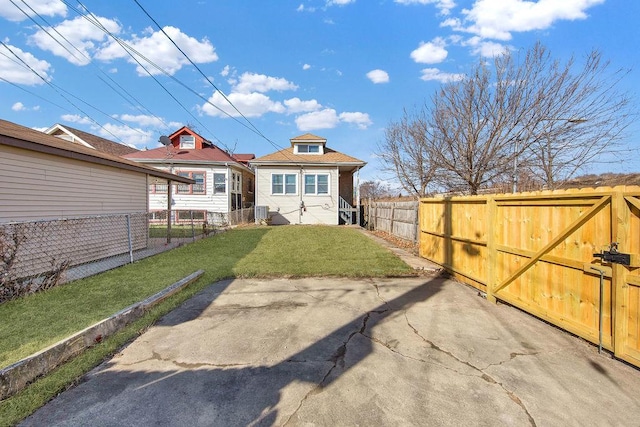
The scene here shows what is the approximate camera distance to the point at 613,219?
10.1 ft

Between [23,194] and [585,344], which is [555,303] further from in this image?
[23,194]

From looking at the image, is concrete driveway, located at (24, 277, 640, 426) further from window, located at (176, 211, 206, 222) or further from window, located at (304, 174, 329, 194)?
window, located at (176, 211, 206, 222)

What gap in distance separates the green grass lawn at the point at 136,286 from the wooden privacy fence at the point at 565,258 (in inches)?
78.9

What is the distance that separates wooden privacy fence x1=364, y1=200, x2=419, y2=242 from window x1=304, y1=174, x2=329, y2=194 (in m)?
3.24

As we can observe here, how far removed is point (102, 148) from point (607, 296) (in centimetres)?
2941

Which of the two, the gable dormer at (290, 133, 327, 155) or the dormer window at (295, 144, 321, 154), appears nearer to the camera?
the gable dormer at (290, 133, 327, 155)

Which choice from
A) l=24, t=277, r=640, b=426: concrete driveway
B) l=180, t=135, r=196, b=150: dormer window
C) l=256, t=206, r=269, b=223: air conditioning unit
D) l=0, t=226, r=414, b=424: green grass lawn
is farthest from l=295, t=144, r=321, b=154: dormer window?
l=24, t=277, r=640, b=426: concrete driveway

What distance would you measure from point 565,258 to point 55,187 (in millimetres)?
9490

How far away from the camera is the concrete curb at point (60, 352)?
2420 millimetres

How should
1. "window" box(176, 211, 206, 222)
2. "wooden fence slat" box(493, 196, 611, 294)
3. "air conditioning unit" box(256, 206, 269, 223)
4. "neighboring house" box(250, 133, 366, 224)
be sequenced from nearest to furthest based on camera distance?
1. "wooden fence slat" box(493, 196, 611, 294)
2. "air conditioning unit" box(256, 206, 269, 223)
3. "neighboring house" box(250, 133, 366, 224)
4. "window" box(176, 211, 206, 222)

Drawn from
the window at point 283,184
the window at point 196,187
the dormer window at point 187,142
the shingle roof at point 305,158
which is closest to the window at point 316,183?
the window at point 283,184

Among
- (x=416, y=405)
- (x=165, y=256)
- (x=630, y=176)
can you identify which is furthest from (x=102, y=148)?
(x=630, y=176)

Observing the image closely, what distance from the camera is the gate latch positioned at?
288cm

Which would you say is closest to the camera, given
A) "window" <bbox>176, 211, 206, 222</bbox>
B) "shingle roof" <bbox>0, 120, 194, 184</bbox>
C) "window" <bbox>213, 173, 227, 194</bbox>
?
"shingle roof" <bbox>0, 120, 194, 184</bbox>
